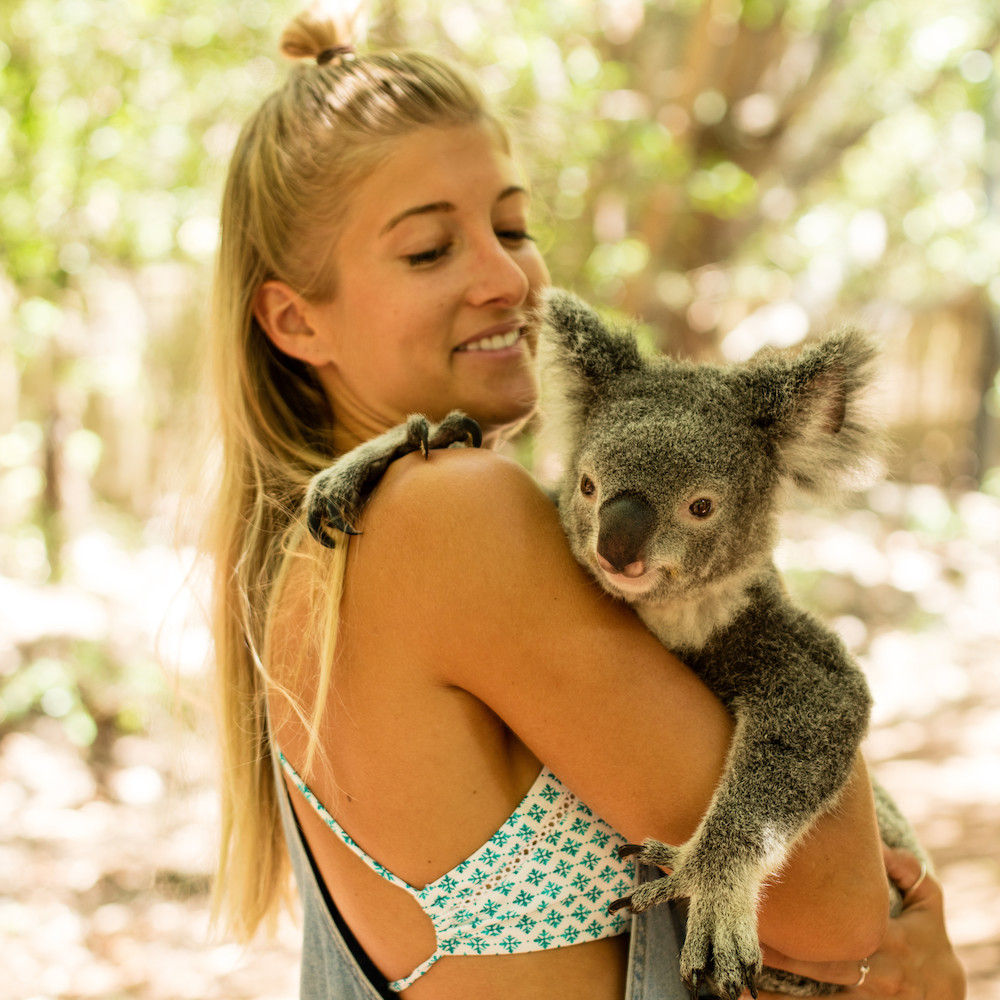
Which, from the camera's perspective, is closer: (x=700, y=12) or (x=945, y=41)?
(x=700, y=12)

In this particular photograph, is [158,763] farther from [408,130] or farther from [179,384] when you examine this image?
[408,130]

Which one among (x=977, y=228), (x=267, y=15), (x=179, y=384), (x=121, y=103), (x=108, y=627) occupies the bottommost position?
(x=108, y=627)

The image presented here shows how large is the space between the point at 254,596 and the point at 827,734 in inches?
40.1

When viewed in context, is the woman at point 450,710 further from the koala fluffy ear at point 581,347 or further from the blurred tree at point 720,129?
the blurred tree at point 720,129

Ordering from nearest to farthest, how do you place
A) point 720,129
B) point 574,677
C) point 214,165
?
point 574,677 < point 214,165 < point 720,129

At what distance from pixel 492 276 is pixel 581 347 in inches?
10.4

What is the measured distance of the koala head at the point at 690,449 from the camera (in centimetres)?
146

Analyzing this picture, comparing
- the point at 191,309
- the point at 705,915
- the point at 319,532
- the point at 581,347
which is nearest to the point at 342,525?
the point at 319,532

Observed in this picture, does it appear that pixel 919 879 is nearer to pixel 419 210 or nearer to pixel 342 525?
pixel 342 525

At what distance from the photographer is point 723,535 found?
1515mm

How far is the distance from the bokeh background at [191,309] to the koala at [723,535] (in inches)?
46.4

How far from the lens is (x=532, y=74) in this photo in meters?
4.99

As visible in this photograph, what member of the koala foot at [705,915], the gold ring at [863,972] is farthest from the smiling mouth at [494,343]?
the gold ring at [863,972]

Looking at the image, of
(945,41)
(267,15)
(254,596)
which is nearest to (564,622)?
(254,596)
